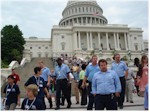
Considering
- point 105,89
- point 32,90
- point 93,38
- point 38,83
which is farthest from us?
point 93,38

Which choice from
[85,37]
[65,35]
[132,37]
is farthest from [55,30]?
[132,37]

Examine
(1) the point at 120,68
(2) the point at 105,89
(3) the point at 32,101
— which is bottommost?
(3) the point at 32,101

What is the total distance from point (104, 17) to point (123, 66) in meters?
92.9

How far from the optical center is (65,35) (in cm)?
8106

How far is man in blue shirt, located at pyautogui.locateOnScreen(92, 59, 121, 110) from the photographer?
23.9ft

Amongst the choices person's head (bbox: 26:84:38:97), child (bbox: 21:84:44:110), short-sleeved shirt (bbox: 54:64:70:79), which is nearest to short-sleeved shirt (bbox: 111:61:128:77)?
short-sleeved shirt (bbox: 54:64:70:79)

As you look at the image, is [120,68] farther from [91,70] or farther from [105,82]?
[105,82]

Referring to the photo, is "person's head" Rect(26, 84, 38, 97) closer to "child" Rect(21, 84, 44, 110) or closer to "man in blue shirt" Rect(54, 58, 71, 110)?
"child" Rect(21, 84, 44, 110)

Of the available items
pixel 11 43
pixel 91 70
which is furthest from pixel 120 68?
pixel 11 43

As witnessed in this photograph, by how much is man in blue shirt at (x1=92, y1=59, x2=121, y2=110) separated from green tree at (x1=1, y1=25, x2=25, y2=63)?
40.0 meters

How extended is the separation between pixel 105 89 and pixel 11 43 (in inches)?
1779

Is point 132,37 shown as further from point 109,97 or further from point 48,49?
point 109,97

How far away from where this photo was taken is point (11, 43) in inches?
2005

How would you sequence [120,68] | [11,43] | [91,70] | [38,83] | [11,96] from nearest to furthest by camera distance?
[11,96] < [38,83] < [91,70] < [120,68] < [11,43]
